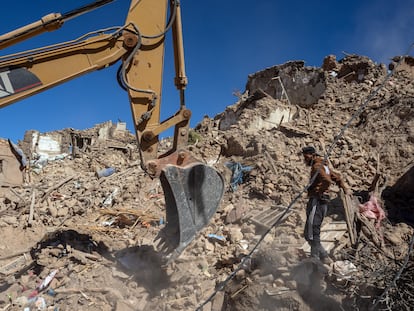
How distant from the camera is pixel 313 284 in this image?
11.6 ft

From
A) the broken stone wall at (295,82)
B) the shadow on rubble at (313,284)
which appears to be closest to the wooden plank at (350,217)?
the shadow on rubble at (313,284)

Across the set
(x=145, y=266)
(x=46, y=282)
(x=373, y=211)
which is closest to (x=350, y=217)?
(x=373, y=211)

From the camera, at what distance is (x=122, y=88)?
390cm

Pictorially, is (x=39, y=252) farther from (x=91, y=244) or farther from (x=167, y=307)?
(x=167, y=307)

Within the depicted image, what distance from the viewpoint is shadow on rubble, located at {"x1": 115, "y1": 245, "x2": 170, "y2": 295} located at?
4461 millimetres

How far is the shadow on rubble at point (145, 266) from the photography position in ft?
14.6

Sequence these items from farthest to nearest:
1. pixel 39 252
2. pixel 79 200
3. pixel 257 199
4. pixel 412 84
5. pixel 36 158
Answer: pixel 36 158, pixel 412 84, pixel 79 200, pixel 257 199, pixel 39 252

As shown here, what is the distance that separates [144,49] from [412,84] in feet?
41.7

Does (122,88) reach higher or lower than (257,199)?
higher

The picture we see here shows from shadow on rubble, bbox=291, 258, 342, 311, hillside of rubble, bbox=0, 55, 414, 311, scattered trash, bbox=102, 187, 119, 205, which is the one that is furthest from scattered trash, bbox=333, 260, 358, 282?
scattered trash, bbox=102, 187, 119, 205

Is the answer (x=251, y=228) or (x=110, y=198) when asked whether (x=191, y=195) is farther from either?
(x=110, y=198)

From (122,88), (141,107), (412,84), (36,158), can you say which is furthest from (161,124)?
(36,158)

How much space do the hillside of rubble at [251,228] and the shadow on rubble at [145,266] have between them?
20 millimetres

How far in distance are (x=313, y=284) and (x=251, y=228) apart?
2608 mm
